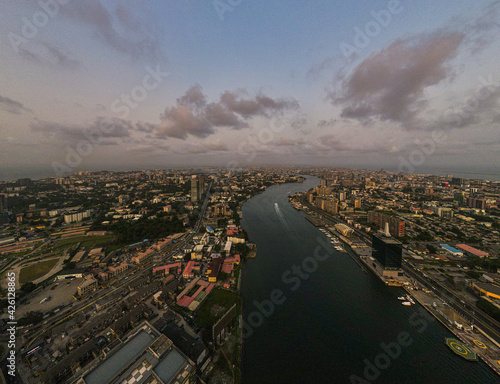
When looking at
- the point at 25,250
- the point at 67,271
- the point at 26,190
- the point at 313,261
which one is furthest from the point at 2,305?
the point at 26,190

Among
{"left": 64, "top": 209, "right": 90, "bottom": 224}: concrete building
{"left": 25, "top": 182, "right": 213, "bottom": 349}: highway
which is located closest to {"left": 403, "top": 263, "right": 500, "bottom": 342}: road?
{"left": 25, "top": 182, "right": 213, "bottom": 349}: highway

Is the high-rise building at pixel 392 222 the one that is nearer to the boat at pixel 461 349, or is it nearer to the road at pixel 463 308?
the road at pixel 463 308

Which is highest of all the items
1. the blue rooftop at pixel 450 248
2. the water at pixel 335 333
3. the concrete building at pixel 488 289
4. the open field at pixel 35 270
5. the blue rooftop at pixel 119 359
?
the blue rooftop at pixel 119 359

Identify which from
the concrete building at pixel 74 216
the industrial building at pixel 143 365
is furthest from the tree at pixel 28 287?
the concrete building at pixel 74 216

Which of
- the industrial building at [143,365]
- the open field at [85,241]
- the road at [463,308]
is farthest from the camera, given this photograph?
the open field at [85,241]

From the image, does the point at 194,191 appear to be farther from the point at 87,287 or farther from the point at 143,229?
the point at 87,287

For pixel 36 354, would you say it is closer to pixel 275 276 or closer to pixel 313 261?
pixel 275 276

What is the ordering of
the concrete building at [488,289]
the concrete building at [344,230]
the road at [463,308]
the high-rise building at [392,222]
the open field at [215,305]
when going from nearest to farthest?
the road at [463,308] < the open field at [215,305] < the concrete building at [488,289] < the high-rise building at [392,222] < the concrete building at [344,230]
